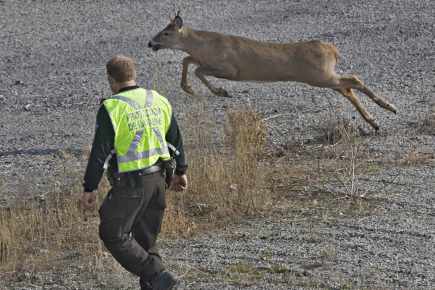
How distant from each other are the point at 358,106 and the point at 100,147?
7.26 m

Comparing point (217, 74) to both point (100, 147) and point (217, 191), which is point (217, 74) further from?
point (100, 147)

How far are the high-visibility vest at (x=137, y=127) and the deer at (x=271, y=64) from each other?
22.7 feet

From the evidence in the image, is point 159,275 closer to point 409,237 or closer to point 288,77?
point 409,237

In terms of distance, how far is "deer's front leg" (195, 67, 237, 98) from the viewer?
14734 millimetres

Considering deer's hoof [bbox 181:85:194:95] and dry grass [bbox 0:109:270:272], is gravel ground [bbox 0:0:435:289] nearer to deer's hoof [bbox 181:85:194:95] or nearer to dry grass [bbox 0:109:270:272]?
deer's hoof [bbox 181:85:194:95]

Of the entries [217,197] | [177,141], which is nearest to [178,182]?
[177,141]

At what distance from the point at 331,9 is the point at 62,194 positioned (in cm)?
1123

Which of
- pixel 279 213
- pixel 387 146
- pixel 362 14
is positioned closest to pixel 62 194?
pixel 279 213

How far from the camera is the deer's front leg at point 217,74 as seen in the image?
14734 mm

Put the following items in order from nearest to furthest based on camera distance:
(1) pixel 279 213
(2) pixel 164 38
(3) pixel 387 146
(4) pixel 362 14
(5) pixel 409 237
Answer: (5) pixel 409 237, (1) pixel 279 213, (3) pixel 387 146, (2) pixel 164 38, (4) pixel 362 14

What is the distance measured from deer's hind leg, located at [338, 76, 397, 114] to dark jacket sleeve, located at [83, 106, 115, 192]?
737 cm

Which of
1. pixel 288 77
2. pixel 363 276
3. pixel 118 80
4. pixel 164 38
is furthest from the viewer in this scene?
pixel 164 38

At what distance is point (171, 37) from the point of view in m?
15.8

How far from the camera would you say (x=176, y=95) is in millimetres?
15516
